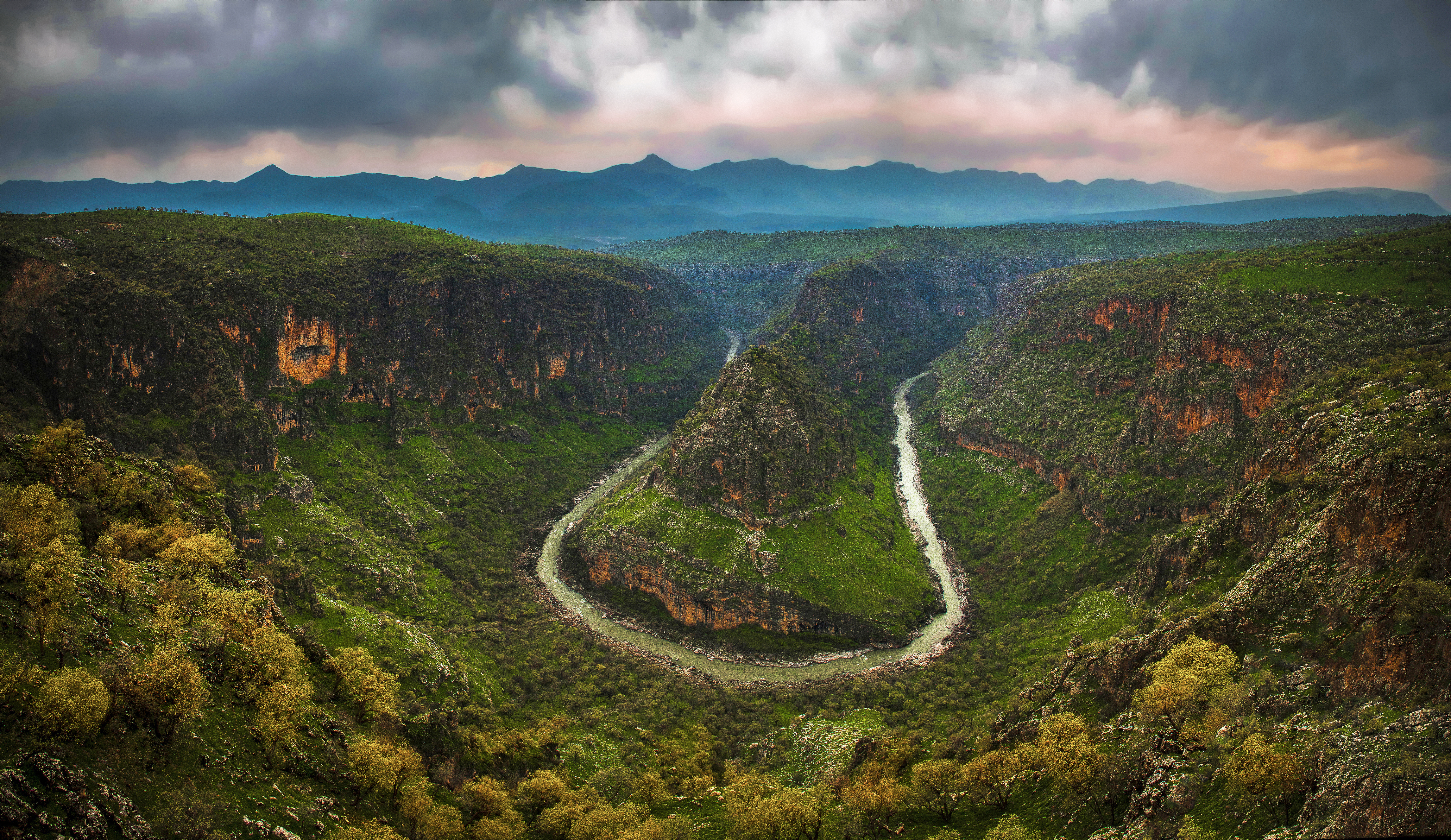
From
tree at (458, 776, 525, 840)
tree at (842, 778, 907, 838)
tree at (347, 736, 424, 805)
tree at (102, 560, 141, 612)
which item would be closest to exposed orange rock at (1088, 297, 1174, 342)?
tree at (842, 778, 907, 838)

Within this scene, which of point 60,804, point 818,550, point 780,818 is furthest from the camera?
point 818,550

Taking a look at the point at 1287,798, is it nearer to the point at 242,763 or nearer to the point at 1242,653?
the point at 1242,653

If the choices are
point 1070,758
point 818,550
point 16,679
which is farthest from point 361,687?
point 818,550

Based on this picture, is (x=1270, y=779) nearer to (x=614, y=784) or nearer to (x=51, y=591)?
(x=614, y=784)

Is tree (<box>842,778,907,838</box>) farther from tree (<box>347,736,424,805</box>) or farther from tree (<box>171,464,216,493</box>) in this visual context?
tree (<box>171,464,216,493</box>)

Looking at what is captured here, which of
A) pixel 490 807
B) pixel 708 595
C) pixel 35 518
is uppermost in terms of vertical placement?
pixel 35 518

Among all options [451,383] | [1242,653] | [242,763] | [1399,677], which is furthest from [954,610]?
[451,383]

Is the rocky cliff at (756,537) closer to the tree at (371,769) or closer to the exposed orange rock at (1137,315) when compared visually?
the exposed orange rock at (1137,315)

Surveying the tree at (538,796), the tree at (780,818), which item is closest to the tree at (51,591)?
the tree at (538,796)
